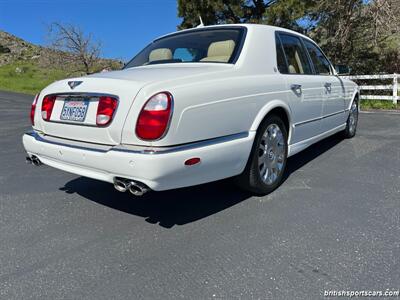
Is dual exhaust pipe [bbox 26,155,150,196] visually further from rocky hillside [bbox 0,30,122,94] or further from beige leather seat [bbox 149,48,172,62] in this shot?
rocky hillside [bbox 0,30,122,94]

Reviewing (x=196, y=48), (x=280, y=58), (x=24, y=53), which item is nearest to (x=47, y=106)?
(x=196, y=48)

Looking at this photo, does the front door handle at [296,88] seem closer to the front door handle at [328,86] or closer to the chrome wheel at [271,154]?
the chrome wheel at [271,154]

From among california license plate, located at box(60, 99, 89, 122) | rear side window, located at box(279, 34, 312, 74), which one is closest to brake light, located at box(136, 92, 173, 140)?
california license plate, located at box(60, 99, 89, 122)

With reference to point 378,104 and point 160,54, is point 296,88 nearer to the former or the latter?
point 160,54

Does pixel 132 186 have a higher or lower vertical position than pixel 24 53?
lower

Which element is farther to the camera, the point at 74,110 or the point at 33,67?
the point at 33,67

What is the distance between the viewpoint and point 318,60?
4.96 meters

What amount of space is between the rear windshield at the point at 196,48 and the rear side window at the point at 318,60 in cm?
154

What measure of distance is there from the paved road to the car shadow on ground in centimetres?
1

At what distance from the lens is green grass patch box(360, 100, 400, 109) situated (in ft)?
37.3

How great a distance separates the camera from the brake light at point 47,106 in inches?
126

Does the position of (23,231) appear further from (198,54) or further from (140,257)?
(198,54)

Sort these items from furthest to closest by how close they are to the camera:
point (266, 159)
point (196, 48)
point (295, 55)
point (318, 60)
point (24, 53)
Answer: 1. point (24, 53)
2. point (318, 60)
3. point (295, 55)
4. point (196, 48)
5. point (266, 159)

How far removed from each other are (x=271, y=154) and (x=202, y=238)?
1.26 metres
